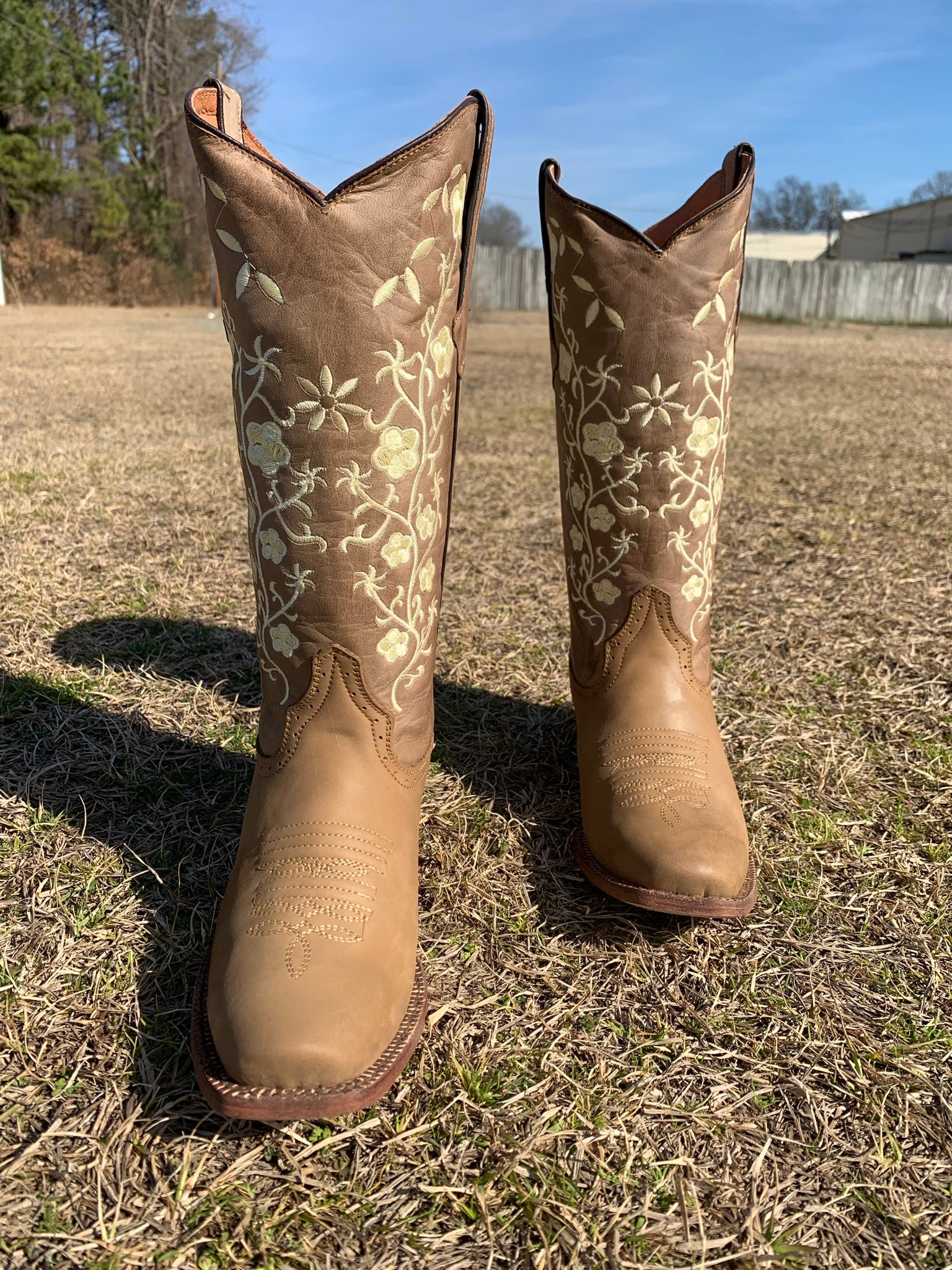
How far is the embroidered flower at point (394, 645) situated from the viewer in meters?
1.04

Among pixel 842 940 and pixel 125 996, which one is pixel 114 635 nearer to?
pixel 125 996

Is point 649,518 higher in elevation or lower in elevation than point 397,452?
lower

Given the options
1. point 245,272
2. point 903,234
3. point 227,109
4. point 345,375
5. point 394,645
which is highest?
point 903,234

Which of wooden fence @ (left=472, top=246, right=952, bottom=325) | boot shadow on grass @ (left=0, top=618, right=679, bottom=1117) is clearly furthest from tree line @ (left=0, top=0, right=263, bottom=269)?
boot shadow on grass @ (left=0, top=618, right=679, bottom=1117)

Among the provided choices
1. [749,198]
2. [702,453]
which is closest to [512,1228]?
[702,453]

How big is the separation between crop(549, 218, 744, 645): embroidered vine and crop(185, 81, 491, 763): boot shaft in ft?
0.65

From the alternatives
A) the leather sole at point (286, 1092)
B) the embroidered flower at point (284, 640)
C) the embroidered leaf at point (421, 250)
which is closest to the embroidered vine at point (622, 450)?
the embroidered leaf at point (421, 250)

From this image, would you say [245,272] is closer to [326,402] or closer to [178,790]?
[326,402]

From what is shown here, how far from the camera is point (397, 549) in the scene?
102 centimetres

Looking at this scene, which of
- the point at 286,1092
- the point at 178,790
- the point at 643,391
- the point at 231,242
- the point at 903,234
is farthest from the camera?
the point at 903,234

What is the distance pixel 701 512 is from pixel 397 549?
486 millimetres

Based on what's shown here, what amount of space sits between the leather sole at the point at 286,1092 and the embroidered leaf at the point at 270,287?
75 cm

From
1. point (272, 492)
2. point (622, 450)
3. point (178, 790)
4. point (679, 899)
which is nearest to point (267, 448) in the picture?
point (272, 492)

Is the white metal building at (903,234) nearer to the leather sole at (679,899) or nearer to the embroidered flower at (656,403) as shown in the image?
the embroidered flower at (656,403)
